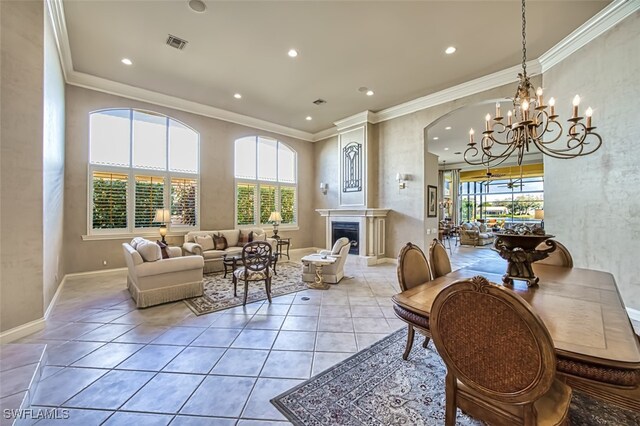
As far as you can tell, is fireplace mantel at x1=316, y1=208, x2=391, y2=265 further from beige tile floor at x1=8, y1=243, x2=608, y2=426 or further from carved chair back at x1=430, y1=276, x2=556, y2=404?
carved chair back at x1=430, y1=276, x2=556, y2=404

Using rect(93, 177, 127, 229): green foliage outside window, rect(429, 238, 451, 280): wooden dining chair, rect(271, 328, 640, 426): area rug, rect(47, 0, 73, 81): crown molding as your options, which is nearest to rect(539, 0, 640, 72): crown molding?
rect(429, 238, 451, 280): wooden dining chair

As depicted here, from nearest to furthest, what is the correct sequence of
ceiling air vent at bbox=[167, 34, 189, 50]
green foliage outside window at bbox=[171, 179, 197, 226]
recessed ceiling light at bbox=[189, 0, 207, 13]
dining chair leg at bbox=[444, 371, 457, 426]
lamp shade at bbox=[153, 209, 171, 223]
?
dining chair leg at bbox=[444, 371, 457, 426] < recessed ceiling light at bbox=[189, 0, 207, 13] < ceiling air vent at bbox=[167, 34, 189, 50] < lamp shade at bbox=[153, 209, 171, 223] < green foliage outside window at bbox=[171, 179, 197, 226]

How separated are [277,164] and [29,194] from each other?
5.80m

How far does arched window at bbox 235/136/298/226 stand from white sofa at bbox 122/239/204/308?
11.1 feet

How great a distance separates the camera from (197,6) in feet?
10.6

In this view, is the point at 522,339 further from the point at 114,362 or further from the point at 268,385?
the point at 114,362

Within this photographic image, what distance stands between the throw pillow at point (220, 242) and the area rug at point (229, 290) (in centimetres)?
71

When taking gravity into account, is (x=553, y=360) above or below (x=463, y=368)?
above

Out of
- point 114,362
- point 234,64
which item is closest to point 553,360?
point 114,362

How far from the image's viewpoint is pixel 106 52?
428cm

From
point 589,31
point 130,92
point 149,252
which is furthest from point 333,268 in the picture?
point 130,92

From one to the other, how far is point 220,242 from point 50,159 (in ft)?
10.8

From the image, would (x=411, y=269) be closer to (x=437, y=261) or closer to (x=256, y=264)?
(x=437, y=261)

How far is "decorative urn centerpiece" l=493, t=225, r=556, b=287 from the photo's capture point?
1.89 m
